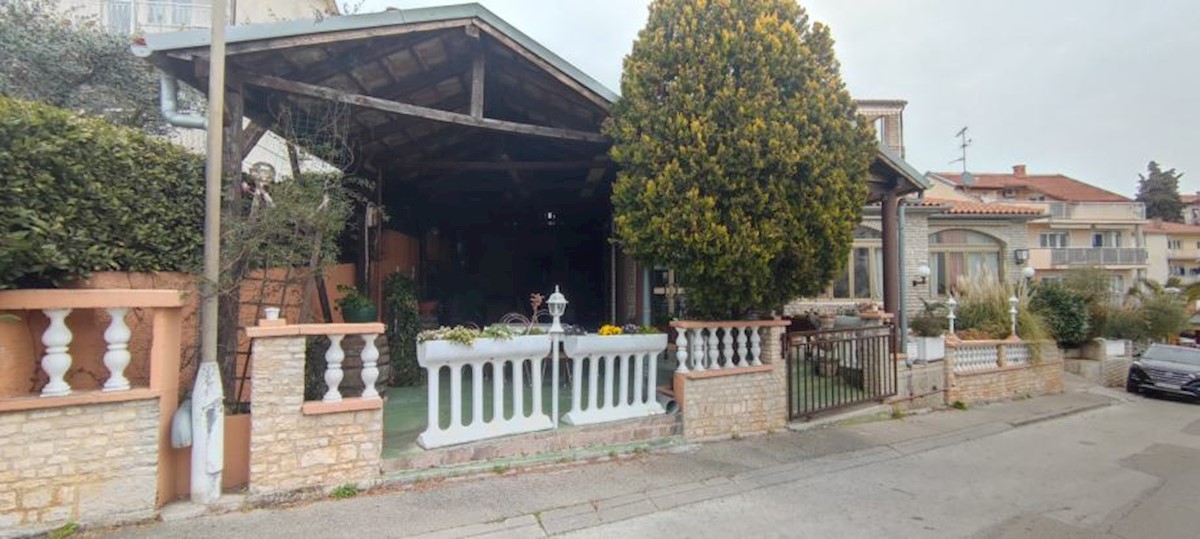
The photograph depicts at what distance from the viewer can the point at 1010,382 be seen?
9.89 m

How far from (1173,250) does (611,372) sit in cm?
5323

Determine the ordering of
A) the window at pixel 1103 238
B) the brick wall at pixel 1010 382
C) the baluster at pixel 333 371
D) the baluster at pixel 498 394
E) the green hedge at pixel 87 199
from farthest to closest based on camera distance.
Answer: the window at pixel 1103 238, the brick wall at pixel 1010 382, the baluster at pixel 498 394, the baluster at pixel 333 371, the green hedge at pixel 87 199

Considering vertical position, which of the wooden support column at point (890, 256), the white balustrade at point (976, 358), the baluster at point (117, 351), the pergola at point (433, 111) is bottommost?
the white balustrade at point (976, 358)

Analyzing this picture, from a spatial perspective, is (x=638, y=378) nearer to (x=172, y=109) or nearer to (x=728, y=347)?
(x=728, y=347)

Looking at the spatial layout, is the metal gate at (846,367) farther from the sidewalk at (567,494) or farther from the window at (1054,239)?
the window at (1054,239)

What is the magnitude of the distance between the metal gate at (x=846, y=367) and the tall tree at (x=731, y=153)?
1.50 m

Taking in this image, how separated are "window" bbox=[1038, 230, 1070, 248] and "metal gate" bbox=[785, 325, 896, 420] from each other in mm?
29173

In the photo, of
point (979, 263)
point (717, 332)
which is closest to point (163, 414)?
point (717, 332)

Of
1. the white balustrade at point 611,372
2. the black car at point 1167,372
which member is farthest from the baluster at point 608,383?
the black car at point 1167,372

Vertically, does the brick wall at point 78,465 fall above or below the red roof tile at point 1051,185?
below

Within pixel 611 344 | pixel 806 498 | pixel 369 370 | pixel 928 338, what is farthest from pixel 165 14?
pixel 928 338

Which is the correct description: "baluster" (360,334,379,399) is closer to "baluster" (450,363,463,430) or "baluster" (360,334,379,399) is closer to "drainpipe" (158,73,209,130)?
"baluster" (450,363,463,430)

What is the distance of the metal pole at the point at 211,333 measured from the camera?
3.64 m

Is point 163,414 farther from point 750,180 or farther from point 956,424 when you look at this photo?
point 956,424
